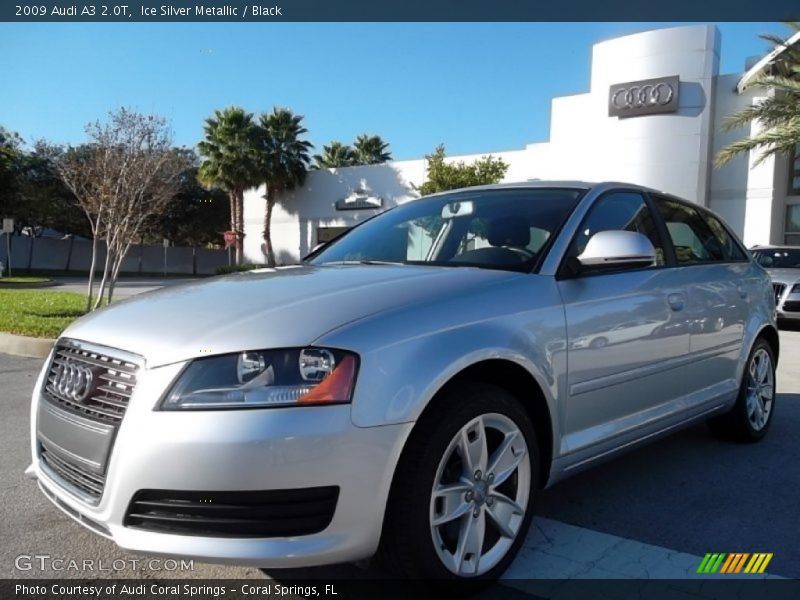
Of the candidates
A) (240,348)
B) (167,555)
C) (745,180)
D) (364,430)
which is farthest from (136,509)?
(745,180)

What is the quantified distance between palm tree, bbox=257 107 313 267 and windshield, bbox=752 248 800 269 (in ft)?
81.2

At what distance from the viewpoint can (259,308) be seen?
236cm

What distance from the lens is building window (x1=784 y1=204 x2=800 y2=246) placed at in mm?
22547

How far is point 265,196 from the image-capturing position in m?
35.4

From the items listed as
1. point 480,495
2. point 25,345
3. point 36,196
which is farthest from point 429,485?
point 36,196

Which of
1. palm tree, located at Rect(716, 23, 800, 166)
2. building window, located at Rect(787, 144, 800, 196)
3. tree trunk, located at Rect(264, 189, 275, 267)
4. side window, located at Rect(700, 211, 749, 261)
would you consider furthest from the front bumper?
tree trunk, located at Rect(264, 189, 275, 267)

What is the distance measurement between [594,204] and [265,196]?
33402mm

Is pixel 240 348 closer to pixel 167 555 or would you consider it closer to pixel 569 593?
pixel 167 555

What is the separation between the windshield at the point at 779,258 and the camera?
12812 millimetres

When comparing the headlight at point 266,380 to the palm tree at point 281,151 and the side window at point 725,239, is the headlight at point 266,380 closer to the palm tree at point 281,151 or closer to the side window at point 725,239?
the side window at point 725,239

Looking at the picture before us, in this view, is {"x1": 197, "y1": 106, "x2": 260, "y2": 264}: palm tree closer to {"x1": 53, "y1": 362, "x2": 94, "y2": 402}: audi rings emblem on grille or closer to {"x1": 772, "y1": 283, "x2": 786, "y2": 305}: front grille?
{"x1": 772, "y1": 283, "x2": 786, "y2": 305}: front grille

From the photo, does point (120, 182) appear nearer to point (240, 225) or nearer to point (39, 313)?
point (39, 313)

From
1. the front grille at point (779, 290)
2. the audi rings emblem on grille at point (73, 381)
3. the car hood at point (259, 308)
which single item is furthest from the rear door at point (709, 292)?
the front grille at point (779, 290)

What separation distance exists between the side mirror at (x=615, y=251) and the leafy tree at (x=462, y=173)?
22.4 m
